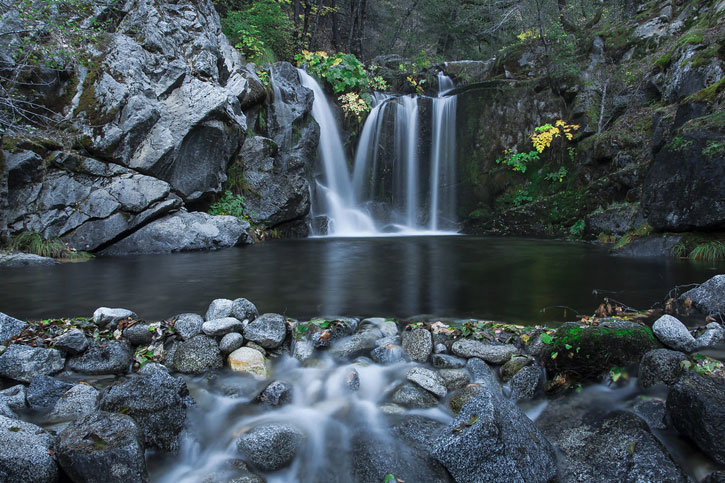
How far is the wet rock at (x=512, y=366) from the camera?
3193 millimetres

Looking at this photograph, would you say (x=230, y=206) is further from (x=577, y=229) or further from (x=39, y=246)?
(x=577, y=229)

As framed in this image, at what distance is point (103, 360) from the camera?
3461mm

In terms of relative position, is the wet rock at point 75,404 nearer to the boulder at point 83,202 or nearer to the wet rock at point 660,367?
the wet rock at point 660,367

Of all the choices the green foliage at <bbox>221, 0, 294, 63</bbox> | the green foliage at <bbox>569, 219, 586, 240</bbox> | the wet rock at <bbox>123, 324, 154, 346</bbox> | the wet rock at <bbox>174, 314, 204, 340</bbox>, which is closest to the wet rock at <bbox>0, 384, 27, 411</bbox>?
the wet rock at <bbox>123, 324, 154, 346</bbox>

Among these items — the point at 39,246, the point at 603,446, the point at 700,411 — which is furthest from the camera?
the point at 39,246

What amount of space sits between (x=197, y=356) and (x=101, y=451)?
4.45 feet

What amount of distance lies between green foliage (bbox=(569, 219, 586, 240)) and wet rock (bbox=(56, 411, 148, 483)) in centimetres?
1167

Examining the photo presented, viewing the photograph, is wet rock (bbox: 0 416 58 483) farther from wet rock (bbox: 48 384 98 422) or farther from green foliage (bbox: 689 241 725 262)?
green foliage (bbox: 689 241 725 262)

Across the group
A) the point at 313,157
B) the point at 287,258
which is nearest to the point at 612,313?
the point at 287,258

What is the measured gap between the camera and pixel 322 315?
468 centimetres

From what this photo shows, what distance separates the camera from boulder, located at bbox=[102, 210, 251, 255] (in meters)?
9.80

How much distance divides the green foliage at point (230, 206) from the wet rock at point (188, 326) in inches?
348

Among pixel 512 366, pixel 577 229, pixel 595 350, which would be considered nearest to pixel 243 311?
pixel 512 366

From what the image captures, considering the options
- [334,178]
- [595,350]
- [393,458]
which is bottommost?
[393,458]
